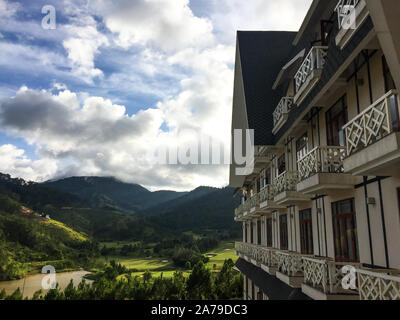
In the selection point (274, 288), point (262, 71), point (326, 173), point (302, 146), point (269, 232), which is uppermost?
point (262, 71)

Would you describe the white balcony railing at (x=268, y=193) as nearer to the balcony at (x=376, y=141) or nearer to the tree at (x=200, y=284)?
the balcony at (x=376, y=141)

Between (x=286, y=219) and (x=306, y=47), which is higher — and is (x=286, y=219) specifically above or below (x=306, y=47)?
below

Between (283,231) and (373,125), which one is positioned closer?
(373,125)

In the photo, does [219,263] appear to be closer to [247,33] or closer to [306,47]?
[247,33]

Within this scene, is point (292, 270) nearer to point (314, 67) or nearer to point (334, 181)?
point (334, 181)

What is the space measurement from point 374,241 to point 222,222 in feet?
355

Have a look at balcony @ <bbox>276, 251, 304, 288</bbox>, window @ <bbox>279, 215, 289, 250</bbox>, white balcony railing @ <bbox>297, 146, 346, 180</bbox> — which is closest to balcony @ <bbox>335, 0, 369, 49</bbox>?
white balcony railing @ <bbox>297, 146, 346, 180</bbox>

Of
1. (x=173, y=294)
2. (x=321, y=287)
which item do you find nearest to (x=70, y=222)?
(x=173, y=294)

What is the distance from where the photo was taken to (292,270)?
11391 millimetres

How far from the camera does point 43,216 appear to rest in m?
100

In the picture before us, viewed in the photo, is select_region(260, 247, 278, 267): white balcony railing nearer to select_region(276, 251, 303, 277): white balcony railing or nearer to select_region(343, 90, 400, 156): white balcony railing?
select_region(276, 251, 303, 277): white balcony railing

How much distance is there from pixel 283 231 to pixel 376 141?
442 inches

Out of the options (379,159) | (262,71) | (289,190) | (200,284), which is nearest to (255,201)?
(289,190)

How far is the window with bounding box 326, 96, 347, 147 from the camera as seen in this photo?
33.0 feet
